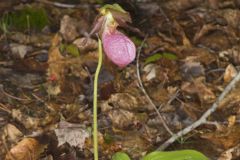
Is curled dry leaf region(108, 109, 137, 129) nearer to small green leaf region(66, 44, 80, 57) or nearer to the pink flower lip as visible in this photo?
small green leaf region(66, 44, 80, 57)

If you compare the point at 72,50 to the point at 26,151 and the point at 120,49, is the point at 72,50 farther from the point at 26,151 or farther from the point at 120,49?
the point at 120,49

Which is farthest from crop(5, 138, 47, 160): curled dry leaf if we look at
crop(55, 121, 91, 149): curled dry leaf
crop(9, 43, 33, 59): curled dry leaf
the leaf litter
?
crop(9, 43, 33, 59): curled dry leaf

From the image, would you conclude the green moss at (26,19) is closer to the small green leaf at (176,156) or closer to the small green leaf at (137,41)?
the small green leaf at (137,41)

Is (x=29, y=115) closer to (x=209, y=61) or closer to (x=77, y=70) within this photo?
(x=77, y=70)

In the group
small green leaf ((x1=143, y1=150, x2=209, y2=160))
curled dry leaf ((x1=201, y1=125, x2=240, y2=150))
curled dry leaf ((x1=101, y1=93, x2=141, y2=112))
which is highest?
small green leaf ((x1=143, y1=150, x2=209, y2=160))

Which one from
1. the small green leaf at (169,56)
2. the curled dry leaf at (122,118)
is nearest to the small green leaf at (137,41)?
the small green leaf at (169,56)

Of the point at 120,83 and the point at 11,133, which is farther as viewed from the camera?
the point at 120,83

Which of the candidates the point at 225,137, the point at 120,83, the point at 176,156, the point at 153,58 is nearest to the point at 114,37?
the point at 176,156
